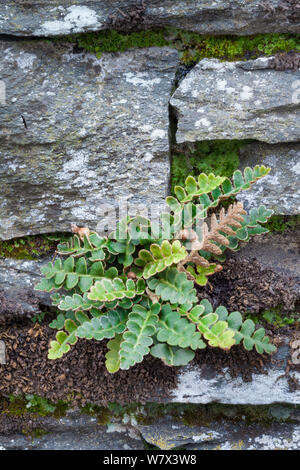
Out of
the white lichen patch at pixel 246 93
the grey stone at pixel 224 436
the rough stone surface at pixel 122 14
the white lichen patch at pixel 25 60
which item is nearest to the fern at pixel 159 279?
the white lichen patch at pixel 246 93

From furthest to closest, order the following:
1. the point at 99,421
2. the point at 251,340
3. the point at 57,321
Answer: the point at 99,421 < the point at 57,321 < the point at 251,340

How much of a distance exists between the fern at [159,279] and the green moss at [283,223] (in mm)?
214

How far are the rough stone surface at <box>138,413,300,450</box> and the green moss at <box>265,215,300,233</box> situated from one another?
3.85 ft

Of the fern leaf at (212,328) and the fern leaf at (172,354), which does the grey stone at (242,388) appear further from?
the fern leaf at (212,328)

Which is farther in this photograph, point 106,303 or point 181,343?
point 106,303

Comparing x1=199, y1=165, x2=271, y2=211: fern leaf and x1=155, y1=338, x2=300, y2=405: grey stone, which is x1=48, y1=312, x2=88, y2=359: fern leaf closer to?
x1=155, y1=338, x2=300, y2=405: grey stone

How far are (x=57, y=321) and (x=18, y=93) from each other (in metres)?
1.30

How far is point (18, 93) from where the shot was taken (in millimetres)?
2434

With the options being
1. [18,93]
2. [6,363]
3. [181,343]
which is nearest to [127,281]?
[181,343]

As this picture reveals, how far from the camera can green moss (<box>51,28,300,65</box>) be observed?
2445mm

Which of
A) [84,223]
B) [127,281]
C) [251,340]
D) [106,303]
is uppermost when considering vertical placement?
[84,223]

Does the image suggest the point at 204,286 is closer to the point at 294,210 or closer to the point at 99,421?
the point at 294,210

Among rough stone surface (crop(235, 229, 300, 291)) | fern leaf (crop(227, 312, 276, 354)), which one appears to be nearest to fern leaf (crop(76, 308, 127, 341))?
fern leaf (crop(227, 312, 276, 354))

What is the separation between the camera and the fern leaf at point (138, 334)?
2.10 metres
